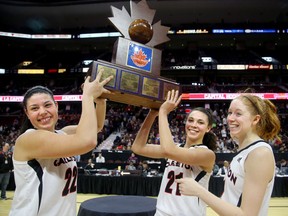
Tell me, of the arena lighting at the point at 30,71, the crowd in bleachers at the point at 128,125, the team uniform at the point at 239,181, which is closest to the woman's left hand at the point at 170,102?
the team uniform at the point at 239,181

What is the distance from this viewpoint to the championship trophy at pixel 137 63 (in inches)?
82.5

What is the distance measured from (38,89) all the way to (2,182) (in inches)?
310

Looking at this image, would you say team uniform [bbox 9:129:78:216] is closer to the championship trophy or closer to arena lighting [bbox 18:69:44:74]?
the championship trophy

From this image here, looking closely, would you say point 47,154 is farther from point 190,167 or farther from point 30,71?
point 30,71

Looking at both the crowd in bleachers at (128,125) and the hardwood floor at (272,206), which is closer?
the hardwood floor at (272,206)

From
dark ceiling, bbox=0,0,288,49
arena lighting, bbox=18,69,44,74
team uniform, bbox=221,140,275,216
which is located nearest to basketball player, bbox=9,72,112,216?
team uniform, bbox=221,140,275,216

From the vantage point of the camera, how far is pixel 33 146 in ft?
5.58

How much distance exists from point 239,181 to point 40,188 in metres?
1.17

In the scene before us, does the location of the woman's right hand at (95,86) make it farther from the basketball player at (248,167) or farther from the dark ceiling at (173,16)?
the dark ceiling at (173,16)

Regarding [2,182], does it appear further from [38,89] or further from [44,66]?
[44,66]

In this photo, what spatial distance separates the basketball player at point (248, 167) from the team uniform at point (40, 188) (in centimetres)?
77

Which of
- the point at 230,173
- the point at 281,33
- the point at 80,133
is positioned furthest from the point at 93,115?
the point at 281,33

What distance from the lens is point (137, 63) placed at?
7.57 feet

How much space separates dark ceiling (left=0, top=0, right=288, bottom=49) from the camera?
23047mm
